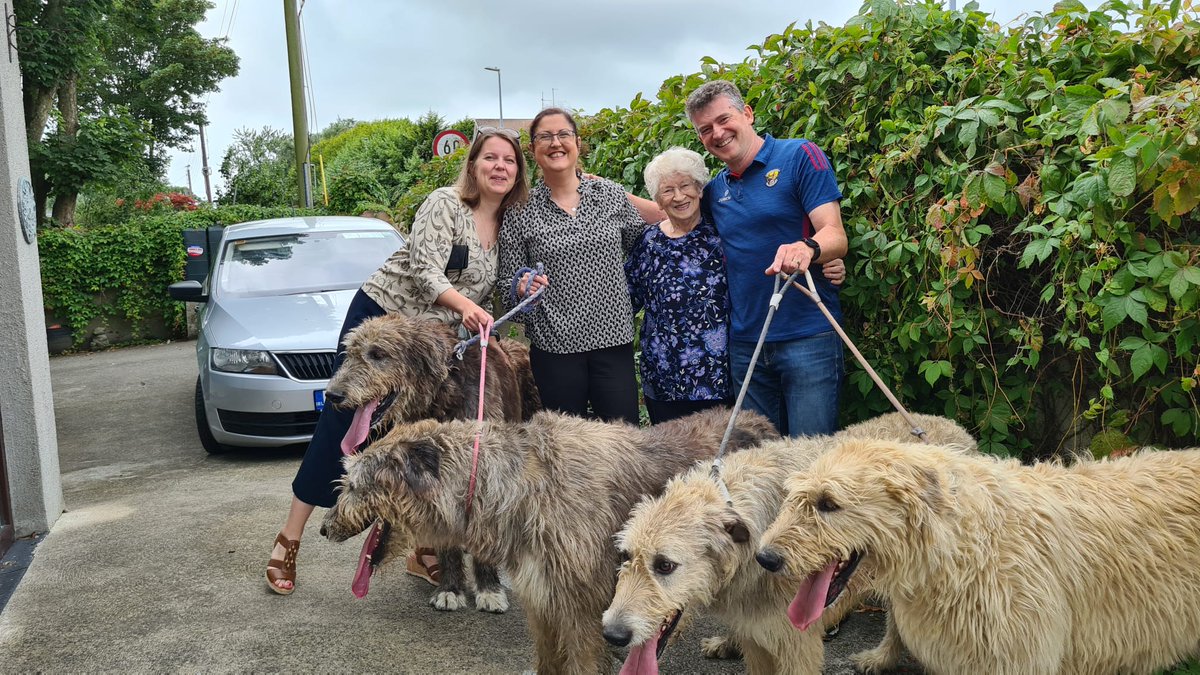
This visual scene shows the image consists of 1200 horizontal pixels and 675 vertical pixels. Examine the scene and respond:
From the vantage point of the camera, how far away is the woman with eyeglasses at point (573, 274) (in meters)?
4.41

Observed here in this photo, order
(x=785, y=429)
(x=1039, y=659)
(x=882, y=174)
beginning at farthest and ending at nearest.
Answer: (x=785, y=429), (x=882, y=174), (x=1039, y=659)

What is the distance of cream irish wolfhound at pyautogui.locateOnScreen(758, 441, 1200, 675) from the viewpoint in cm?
247

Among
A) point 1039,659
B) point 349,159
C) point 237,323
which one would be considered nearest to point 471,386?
point 1039,659

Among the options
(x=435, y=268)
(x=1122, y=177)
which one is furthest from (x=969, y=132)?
(x=435, y=268)

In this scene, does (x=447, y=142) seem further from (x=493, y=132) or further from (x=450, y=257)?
(x=450, y=257)

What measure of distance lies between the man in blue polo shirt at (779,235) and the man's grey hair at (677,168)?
0.43 ft

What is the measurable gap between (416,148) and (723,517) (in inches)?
984

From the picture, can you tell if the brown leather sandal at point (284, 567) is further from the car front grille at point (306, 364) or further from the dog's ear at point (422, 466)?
the car front grille at point (306, 364)

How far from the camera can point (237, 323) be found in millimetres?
8141

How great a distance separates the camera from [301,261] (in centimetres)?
916

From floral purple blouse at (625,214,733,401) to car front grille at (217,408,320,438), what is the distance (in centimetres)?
468

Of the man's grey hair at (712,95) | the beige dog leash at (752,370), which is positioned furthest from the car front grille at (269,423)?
the beige dog leash at (752,370)

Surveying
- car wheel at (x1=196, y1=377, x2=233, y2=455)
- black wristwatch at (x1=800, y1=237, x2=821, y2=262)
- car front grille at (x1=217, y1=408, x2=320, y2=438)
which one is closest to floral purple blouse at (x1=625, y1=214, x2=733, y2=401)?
black wristwatch at (x1=800, y1=237, x2=821, y2=262)

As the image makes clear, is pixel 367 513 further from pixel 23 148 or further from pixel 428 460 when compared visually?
pixel 23 148
